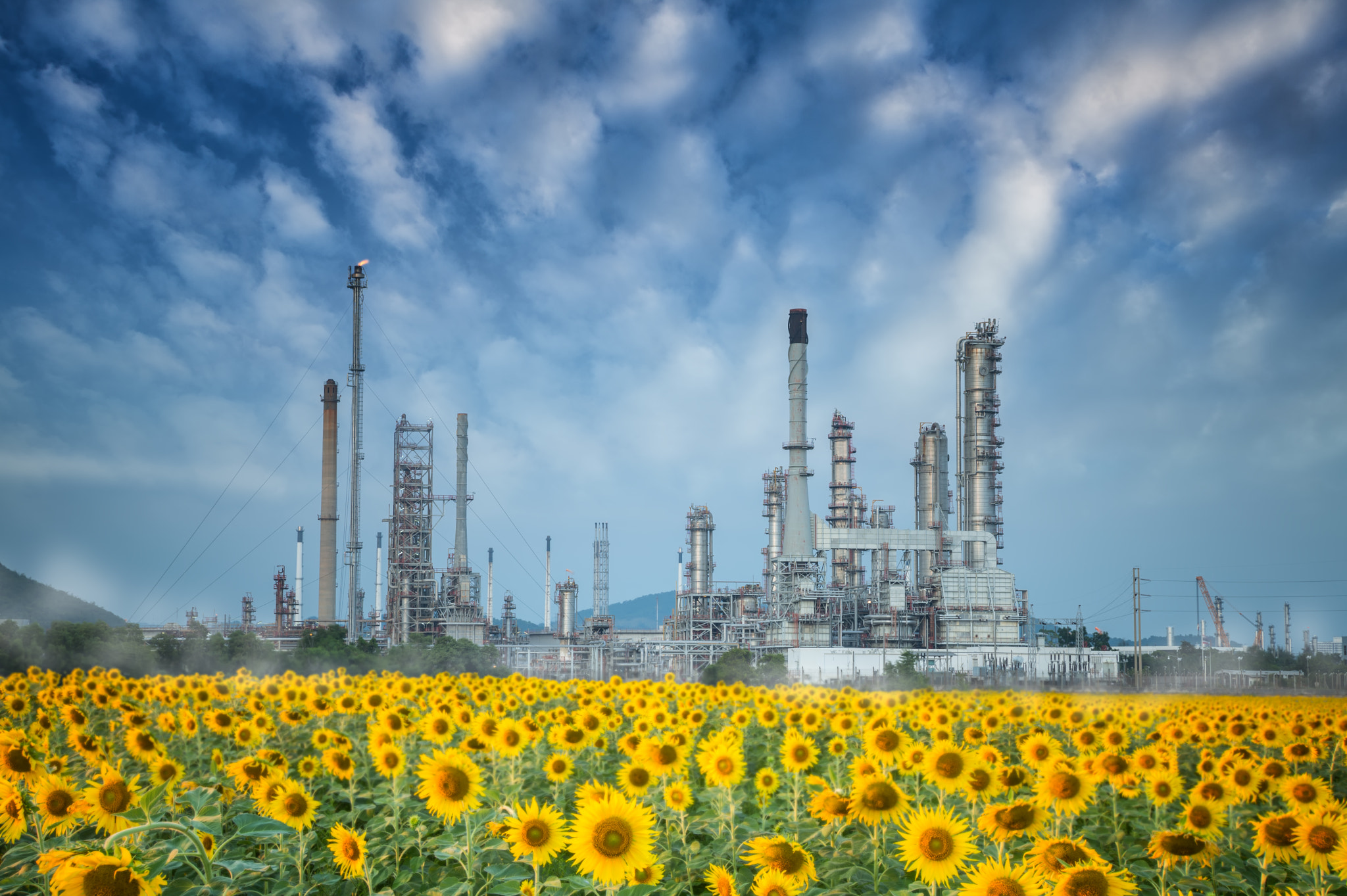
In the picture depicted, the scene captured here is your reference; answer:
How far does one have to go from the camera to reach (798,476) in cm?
5316

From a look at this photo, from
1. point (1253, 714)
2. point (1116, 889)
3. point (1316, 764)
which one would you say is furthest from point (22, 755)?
point (1253, 714)

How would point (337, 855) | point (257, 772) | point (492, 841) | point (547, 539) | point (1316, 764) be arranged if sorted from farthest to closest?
point (547, 539) → point (1316, 764) → point (257, 772) → point (492, 841) → point (337, 855)

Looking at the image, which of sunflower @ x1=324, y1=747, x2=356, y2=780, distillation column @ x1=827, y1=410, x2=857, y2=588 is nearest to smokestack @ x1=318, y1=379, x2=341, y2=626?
distillation column @ x1=827, y1=410, x2=857, y2=588

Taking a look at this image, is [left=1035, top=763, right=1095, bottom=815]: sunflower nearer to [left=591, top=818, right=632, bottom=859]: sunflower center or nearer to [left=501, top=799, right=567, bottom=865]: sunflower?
[left=591, top=818, right=632, bottom=859]: sunflower center

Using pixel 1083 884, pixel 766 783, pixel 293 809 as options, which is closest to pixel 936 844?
pixel 1083 884

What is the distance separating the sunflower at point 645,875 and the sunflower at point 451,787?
668 mm

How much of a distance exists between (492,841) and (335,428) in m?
45.6

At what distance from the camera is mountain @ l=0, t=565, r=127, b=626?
2423cm

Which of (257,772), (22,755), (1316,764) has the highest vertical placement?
(22,755)

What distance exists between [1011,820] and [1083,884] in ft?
2.09

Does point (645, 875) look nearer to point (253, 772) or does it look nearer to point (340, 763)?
point (253, 772)

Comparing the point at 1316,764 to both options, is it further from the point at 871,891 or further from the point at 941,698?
the point at 871,891

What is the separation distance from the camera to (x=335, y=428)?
46031 millimetres

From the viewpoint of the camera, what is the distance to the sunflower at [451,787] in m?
3.63
